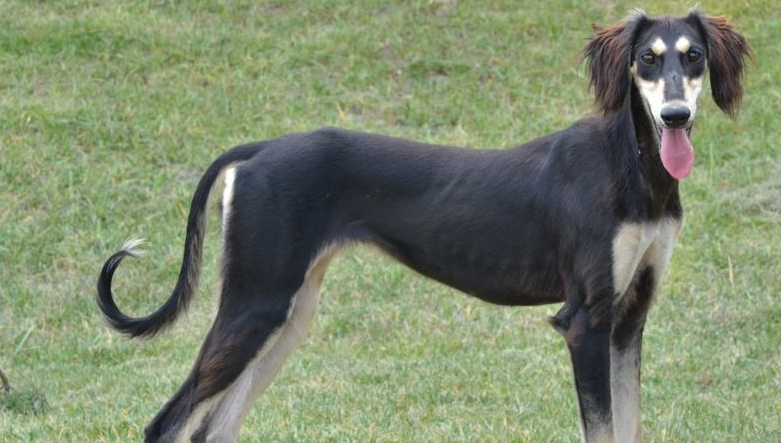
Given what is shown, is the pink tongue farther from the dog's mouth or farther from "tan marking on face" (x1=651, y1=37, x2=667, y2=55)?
"tan marking on face" (x1=651, y1=37, x2=667, y2=55)

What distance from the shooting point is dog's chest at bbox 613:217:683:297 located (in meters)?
5.45

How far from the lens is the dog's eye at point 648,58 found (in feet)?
17.8

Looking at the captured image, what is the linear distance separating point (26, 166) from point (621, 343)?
249 inches

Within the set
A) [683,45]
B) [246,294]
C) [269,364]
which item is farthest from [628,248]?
[269,364]

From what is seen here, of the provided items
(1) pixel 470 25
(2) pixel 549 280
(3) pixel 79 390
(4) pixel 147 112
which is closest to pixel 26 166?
(4) pixel 147 112

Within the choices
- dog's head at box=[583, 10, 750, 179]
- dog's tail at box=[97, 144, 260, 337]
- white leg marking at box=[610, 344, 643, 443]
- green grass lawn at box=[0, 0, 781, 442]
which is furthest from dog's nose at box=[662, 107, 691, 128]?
dog's tail at box=[97, 144, 260, 337]

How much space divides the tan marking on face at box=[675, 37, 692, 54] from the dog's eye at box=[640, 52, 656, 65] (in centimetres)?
10

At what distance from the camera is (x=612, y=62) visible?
554 cm

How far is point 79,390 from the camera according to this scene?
25.9ft

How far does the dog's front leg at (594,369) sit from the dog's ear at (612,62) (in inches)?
34.2

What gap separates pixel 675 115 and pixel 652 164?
0.40 metres

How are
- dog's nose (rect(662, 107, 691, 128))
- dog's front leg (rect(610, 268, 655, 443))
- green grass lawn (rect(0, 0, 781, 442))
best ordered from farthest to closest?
green grass lawn (rect(0, 0, 781, 442)) < dog's front leg (rect(610, 268, 655, 443)) < dog's nose (rect(662, 107, 691, 128))

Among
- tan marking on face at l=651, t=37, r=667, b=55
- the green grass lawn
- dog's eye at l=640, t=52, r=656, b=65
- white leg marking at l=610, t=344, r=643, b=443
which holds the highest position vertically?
tan marking on face at l=651, t=37, r=667, b=55

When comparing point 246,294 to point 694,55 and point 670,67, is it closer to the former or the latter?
point 670,67
